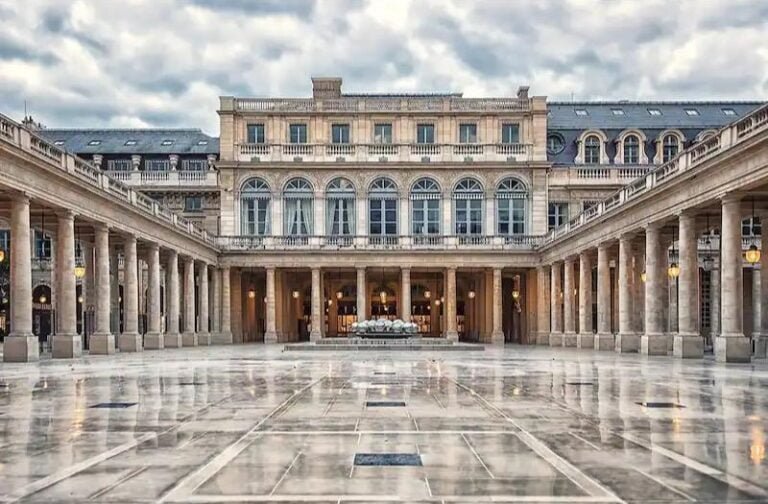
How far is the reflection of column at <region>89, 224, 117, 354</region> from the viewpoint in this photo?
41062 millimetres

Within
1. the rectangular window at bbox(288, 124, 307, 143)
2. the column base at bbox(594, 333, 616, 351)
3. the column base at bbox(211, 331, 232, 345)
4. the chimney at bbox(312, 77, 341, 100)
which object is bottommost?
the column base at bbox(211, 331, 232, 345)

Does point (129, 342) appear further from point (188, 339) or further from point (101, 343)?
point (188, 339)

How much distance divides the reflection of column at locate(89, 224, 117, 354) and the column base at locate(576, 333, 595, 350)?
28.1 meters

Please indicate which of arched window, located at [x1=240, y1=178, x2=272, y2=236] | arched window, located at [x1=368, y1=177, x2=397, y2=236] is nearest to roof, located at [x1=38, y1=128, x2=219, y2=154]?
arched window, located at [x1=240, y1=178, x2=272, y2=236]

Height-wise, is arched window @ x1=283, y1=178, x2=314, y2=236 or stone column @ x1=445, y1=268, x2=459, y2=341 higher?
arched window @ x1=283, y1=178, x2=314, y2=236

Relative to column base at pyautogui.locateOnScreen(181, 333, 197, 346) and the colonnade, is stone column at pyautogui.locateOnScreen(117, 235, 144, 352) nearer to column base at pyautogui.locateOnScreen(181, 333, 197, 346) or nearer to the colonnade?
the colonnade

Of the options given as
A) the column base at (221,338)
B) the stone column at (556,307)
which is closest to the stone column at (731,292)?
the stone column at (556,307)

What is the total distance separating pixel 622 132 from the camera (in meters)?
68.6

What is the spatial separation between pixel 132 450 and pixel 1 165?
22414 mm

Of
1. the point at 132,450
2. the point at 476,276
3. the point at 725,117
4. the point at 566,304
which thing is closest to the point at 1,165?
the point at 132,450

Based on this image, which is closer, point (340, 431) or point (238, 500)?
point (238, 500)

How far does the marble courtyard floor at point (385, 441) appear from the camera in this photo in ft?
27.4

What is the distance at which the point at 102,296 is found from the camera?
4203cm

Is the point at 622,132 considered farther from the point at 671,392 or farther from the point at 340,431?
the point at 340,431
